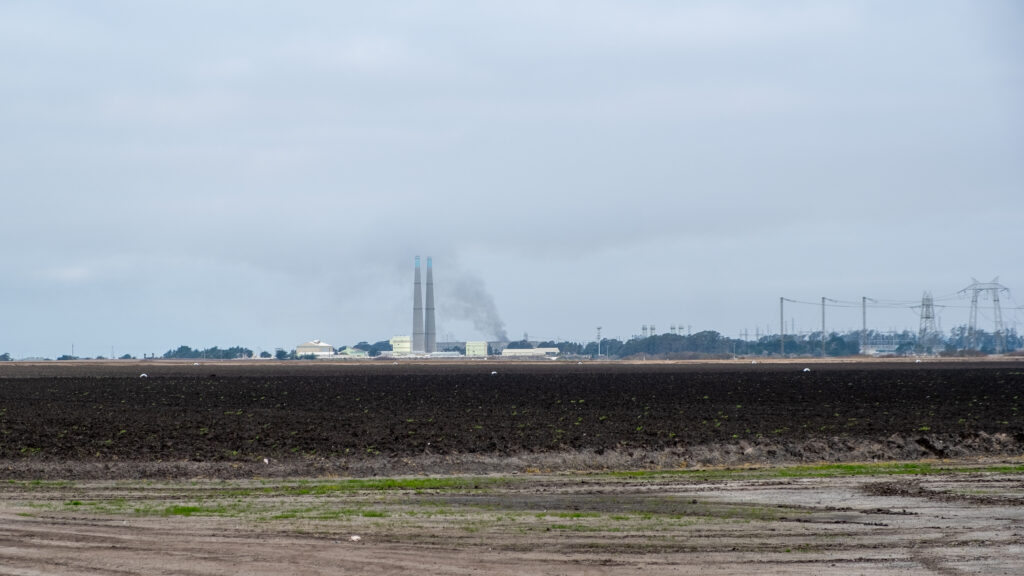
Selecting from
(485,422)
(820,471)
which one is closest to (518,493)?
(820,471)

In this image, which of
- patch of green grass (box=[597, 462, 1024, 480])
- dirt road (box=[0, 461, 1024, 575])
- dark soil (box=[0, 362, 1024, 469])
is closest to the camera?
dirt road (box=[0, 461, 1024, 575])

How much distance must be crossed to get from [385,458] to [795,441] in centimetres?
1157

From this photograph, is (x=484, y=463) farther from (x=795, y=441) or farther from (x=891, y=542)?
(x=891, y=542)

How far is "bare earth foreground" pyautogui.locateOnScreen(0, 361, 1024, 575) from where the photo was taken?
13.9 m

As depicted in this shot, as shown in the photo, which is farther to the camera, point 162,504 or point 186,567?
point 162,504

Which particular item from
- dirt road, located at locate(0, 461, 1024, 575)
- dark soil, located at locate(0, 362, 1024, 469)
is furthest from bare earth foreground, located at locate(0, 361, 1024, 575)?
dark soil, located at locate(0, 362, 1024, 469)

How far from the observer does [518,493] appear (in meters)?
21.0

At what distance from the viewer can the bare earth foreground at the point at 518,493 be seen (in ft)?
45.6

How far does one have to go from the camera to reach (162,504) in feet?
62.3

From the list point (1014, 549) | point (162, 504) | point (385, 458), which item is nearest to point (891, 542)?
point (1014, 549)

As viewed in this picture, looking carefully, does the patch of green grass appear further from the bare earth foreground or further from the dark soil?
the dark soil

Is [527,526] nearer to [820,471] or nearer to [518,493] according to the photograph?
[518,493]

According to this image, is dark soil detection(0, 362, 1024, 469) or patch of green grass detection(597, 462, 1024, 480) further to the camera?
dark soil detection(0, 362, 1024, 469)

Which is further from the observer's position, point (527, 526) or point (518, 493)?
point (518, 493)
